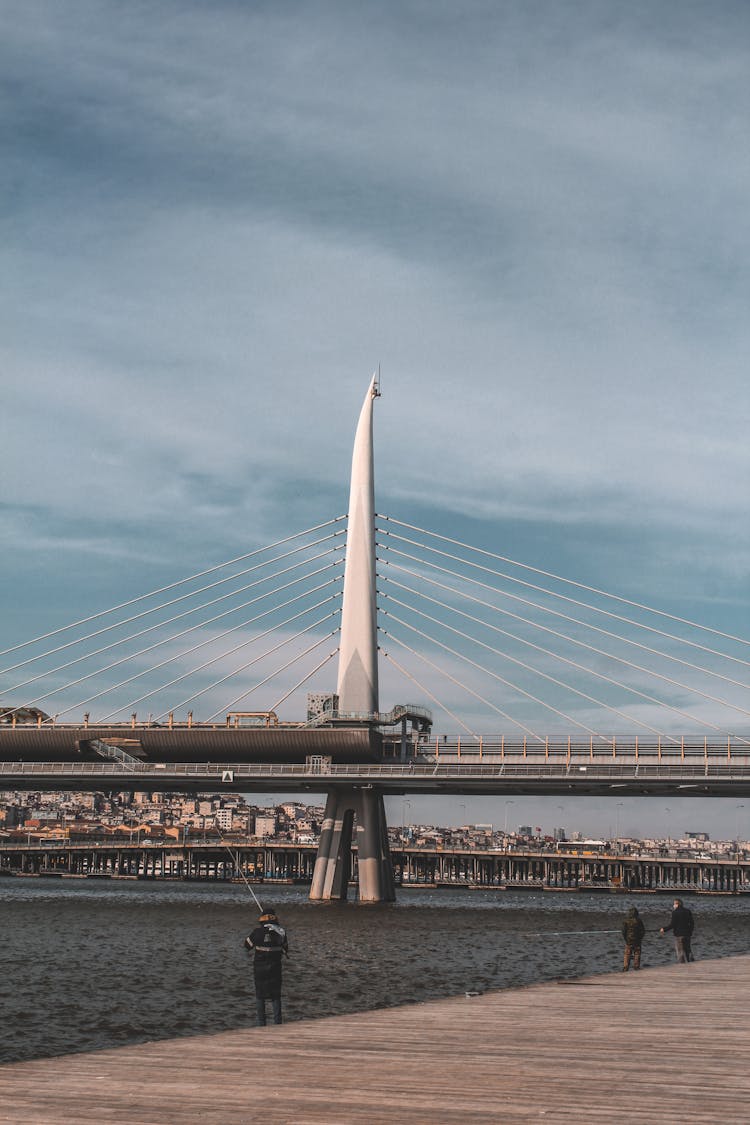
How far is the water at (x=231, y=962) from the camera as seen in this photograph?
88.9ft

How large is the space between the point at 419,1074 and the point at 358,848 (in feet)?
239

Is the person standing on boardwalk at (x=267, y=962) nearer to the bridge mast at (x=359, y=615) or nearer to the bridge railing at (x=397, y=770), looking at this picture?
the bridge railing at (x=397, y=770)

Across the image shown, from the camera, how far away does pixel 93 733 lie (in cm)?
9050

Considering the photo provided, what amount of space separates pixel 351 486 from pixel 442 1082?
75.9m

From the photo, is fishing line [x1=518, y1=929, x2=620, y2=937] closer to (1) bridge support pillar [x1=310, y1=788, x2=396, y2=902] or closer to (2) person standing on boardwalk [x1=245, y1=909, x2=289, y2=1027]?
(1) bridge support pillar [x1=310, y1=788, x2=396, y2=902]

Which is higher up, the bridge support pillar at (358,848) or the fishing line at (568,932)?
the bridge support pillar at (358,848)

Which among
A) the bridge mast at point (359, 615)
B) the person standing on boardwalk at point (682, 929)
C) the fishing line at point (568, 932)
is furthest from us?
the bridge mast at point (359, 615)

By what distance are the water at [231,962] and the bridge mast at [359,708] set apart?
897cm

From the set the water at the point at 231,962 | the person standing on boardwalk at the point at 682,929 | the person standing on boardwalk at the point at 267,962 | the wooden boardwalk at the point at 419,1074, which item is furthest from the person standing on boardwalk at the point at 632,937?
the person standing on boardwalk at the point at 267,962

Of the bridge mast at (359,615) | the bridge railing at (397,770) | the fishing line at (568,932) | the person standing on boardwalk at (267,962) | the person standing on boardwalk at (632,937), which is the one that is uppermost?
the bridge mast at (359,615)

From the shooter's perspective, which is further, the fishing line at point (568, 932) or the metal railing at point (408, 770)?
the metal railing at point (408, 770)

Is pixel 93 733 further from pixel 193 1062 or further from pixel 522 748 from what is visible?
pixel 193 1062

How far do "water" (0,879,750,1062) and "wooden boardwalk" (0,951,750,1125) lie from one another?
32.1 feet

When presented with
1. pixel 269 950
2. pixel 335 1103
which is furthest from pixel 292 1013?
pixel 335 1103
